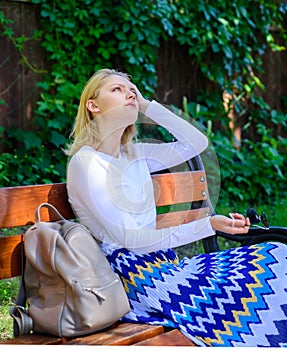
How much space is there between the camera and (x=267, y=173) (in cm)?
670

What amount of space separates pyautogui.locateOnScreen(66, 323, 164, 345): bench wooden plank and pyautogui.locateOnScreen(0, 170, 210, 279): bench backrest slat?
373mm

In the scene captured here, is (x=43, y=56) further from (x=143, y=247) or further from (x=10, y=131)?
(x=143, y=247)

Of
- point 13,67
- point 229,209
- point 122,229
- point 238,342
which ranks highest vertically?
point 13,67

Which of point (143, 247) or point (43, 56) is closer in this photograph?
point (143, 247)

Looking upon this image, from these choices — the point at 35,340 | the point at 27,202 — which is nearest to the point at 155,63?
the point at 27,202

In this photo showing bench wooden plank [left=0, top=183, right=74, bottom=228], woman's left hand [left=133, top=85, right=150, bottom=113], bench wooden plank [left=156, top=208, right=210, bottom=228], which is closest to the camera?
bench wooden plank [left=0, top=183, right=74, bottom=228]

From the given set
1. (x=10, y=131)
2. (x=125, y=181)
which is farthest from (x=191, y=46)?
(x=125, y=181)

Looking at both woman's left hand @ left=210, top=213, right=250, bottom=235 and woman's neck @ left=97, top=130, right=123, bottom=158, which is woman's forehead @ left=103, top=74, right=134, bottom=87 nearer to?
woman's neck @ left=97, top=130, right=123, bottom=158

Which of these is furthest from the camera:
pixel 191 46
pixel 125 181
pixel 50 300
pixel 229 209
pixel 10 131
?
pixel 191 46

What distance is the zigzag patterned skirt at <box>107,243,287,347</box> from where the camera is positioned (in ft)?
7.16

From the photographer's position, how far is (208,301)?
223 centimetres

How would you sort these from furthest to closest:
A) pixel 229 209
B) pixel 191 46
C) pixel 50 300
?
pixel 191 46
pixel 229 209
pixel 50 300

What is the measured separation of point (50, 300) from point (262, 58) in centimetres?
581

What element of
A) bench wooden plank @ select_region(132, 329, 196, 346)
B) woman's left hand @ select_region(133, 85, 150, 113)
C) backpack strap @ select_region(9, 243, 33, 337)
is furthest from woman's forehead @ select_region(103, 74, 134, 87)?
bench wooden plank @ select_region(132, 329, 196, 346)
